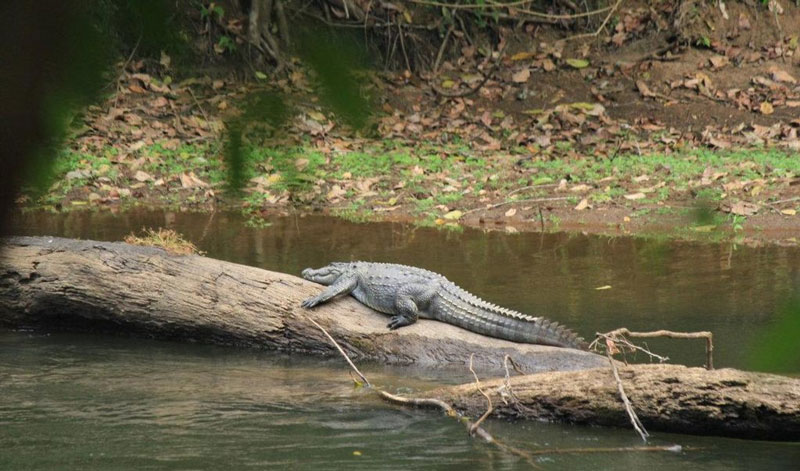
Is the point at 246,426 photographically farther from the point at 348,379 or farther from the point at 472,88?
the point at 472,88

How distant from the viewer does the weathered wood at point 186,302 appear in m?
7.03

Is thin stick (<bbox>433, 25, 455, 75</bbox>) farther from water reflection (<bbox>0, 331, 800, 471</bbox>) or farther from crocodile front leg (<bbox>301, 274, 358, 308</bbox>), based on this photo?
water reflection (<bbox>0, 331, 800, 471</bbox>)

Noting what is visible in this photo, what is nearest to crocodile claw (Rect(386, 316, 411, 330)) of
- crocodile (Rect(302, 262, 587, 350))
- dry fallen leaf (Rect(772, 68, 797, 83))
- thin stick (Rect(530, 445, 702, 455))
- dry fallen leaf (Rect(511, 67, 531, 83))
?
crocodile (Rect(302, 262, 587, 350))

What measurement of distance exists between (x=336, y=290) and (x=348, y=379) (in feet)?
2.94

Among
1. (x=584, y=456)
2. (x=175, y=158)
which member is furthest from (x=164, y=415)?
(x=175, y=158)

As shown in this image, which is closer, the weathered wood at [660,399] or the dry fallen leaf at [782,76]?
the weathered wood at [660,399]

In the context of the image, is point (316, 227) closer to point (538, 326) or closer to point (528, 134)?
point (528, 134)

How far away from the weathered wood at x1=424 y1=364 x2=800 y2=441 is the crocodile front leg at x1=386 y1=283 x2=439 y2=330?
1.22m

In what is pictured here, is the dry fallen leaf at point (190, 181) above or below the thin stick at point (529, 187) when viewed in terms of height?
above

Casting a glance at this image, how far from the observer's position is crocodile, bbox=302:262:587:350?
6.63 m

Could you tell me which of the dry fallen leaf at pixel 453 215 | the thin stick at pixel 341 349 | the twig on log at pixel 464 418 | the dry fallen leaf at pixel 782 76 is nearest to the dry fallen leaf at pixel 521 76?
the dry fallen leaf at pixel 782 76

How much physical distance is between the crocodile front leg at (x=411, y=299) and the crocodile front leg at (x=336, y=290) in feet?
1.28

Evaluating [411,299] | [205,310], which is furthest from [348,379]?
[205,310]

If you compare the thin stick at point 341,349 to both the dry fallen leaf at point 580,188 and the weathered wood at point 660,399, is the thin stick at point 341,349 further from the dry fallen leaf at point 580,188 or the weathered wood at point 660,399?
the dry fallen leaf at point 580,188
